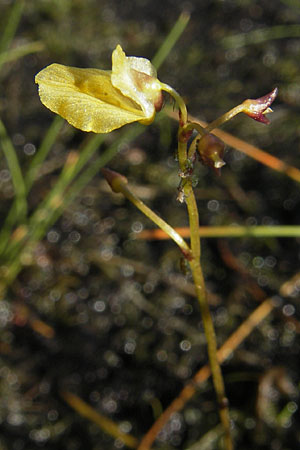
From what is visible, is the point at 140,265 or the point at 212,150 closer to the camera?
the point at 212,150

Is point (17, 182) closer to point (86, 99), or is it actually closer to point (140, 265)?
point (140, 265)

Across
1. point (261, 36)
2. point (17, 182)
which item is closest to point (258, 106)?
point (17, 182)

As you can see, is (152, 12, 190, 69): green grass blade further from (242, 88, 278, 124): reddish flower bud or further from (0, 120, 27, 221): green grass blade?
(242, 88, 278, 124): reddish flower bud

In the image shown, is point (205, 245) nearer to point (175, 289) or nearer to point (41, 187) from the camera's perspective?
point (175, 289)

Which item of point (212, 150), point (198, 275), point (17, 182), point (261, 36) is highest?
point (212, 150)

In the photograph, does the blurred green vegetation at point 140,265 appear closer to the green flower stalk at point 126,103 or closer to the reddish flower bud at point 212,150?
the green flower stalk at point 126,103

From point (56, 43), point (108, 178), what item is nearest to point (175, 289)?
point (108, 178)
